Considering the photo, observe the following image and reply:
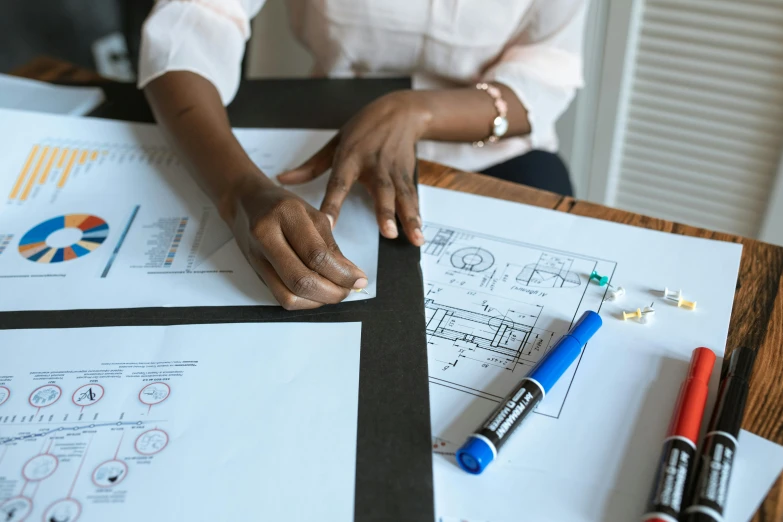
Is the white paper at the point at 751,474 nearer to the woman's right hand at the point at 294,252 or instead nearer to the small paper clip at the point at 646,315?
the small paper clip at the point at 646,315

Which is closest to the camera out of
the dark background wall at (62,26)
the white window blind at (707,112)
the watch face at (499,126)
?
the watch face at (499,126)

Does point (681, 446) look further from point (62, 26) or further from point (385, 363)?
point (62, 26)

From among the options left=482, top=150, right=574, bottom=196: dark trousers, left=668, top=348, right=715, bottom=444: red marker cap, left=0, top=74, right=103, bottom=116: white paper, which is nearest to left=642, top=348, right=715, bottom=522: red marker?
left=668, top=348, right=715, bottom=444: red marker cap

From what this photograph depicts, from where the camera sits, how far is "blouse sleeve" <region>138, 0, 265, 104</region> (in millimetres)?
756

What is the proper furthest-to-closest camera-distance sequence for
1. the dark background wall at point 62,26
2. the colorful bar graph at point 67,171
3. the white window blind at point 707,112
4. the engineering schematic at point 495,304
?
the dark background wall at point 62,26 < the white window blind at point 707,112 < the colorful bar graph at point 67,171 < the engineering schematic at point 495,304

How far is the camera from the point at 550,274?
21.8 inches

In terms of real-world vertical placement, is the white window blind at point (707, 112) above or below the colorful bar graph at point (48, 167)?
above

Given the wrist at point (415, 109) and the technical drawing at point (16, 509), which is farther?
the wrist at point (415, 109)

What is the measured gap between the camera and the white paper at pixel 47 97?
809 millimetres

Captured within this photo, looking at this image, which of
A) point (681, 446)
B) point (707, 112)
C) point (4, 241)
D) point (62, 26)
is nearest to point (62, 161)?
point (4, 241)

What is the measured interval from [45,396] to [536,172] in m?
0.66

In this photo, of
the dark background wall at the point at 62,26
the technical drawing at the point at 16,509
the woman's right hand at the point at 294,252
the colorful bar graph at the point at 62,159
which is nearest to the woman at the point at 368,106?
the woman's right hand at the point at 294,252

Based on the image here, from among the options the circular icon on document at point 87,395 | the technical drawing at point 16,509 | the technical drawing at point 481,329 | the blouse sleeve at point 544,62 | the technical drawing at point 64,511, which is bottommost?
the technical drawing at point 16,509

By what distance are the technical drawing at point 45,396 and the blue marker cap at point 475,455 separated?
0.28 m
